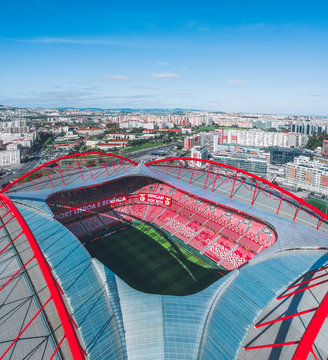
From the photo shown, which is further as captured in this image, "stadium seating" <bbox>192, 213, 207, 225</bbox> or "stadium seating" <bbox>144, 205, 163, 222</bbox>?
"stadium seating" <bbox>144, 205, 163, 222</bbox>

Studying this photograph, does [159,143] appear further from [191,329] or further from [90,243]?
[191,329]

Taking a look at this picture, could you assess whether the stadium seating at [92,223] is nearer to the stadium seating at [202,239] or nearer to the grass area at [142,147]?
the stadium seating at [202,239]

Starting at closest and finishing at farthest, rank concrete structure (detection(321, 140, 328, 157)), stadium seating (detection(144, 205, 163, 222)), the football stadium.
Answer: the football stadium < stadium seating (detection(144, 205, 163, 222)) < concrete structure (detection(321, 140, 328, 157))

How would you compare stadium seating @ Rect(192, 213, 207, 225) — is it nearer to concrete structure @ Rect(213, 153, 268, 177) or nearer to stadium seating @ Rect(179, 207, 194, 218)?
stadium seating @ Rect(179, 207, 194, 218)

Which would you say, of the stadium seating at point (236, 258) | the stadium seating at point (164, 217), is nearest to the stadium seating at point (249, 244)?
the stadium seating at point (236, 258)


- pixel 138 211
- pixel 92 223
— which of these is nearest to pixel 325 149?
pixel 138 211

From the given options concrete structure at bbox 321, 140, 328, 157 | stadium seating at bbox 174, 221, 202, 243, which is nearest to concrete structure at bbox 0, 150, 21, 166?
stadium seating at bbox 174, 221, 202, 243

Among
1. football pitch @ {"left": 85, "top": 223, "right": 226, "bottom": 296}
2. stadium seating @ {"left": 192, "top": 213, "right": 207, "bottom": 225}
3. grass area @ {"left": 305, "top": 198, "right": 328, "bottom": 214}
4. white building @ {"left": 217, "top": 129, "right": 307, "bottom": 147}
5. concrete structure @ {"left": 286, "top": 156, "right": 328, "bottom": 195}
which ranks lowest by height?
football pitch @ {"left": 85, "top": 223, "right": 226, "bottom": 296}

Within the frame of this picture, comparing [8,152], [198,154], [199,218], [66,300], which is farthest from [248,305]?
[8,152]
